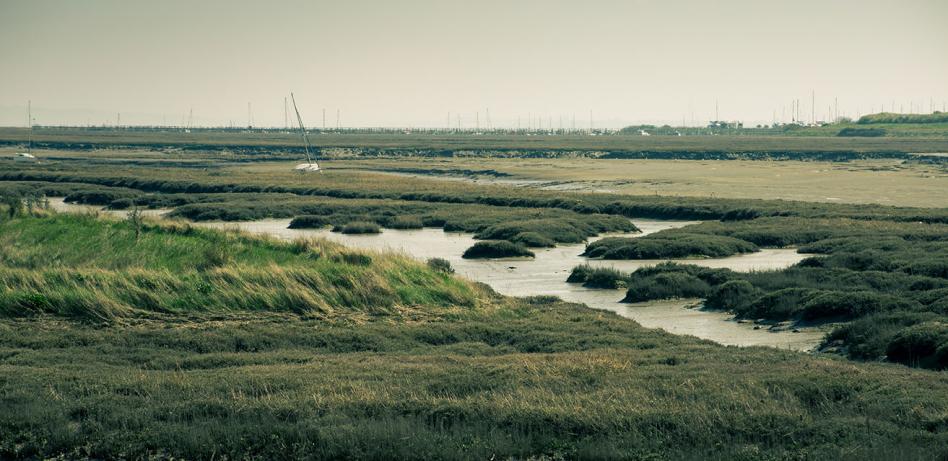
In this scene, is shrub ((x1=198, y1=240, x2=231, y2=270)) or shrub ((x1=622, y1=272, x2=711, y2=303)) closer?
shrub ((x1=198, y1=240, x2=231, y2=270))

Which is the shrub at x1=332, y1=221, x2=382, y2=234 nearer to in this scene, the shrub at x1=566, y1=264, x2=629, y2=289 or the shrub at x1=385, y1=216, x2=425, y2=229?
the shrub at x1=385, y1=216, x2=425, y2=229

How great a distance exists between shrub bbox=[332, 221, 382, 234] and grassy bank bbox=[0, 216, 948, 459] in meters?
23.9

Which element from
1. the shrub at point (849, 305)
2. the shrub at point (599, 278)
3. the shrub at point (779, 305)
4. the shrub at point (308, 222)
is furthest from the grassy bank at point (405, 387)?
the shrub at point (308, 222)

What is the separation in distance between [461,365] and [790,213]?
37.3m

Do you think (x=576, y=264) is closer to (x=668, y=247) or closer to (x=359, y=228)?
(x=668, y=247)

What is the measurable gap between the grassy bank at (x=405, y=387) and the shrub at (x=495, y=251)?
14.2 meters

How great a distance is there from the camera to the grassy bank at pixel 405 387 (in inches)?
451

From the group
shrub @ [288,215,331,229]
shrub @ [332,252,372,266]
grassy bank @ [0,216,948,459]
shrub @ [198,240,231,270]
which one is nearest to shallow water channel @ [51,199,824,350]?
shrub @ [288,215,331,229]

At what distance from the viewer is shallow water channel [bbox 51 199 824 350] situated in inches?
907

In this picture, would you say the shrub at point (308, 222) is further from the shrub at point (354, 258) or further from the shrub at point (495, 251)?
the shrub at point (354, 258)

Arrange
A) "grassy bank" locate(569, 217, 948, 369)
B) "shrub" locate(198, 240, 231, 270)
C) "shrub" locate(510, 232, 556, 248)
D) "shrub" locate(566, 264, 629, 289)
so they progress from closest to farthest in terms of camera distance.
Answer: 1. "grassy bank" locate(569, 217, 948, 369)
2. "shrub" locate(198, 240, 231, 270)
3. "shrub" locate(566, 264, 629, 289)
4. "shrub" locate(510, 232, 556, 248)

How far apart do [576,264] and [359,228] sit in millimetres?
14611

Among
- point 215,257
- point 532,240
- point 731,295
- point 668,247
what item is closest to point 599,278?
point 731,295

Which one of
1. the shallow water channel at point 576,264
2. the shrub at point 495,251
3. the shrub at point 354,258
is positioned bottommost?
the shallow water channel at point 576,264
